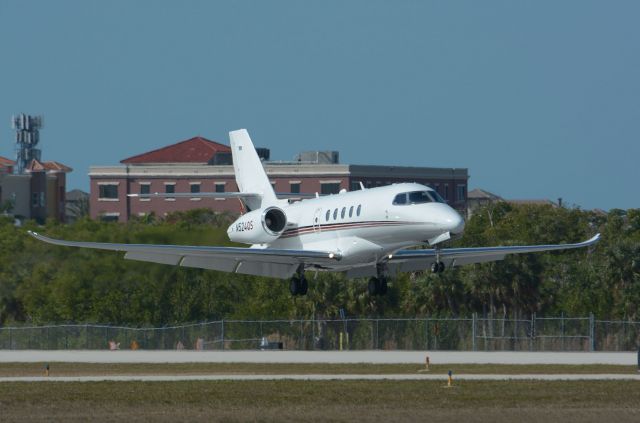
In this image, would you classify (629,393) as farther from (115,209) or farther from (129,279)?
(115,209)

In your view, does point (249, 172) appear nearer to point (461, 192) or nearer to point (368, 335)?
point (368, 335)

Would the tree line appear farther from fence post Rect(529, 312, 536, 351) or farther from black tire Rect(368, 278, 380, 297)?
black tire Rect(368, 278, 380, 297)

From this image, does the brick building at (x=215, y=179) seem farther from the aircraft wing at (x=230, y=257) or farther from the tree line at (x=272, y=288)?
the aircraft wing at (x=230, y=257)

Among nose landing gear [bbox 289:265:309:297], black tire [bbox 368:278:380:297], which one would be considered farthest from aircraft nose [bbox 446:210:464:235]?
nose landing gear [bbox 289:265:309:297]

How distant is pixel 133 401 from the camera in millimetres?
33500

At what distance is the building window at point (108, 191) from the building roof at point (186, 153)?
7537 millimetres

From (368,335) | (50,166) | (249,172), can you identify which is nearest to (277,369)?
(249,172)

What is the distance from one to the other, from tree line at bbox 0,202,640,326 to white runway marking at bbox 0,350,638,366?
5189mm

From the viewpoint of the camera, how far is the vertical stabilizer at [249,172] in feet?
167

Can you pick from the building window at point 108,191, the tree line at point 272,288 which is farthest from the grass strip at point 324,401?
the building window at point 108,191

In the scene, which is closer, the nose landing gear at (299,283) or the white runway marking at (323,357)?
the nose landing gear at (299,283)

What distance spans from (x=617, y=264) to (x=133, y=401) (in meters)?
44.6

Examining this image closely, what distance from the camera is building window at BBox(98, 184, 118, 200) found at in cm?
14125

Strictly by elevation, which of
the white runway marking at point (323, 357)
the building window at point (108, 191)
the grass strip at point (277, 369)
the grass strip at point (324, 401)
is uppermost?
the building window at point (108, 191)
